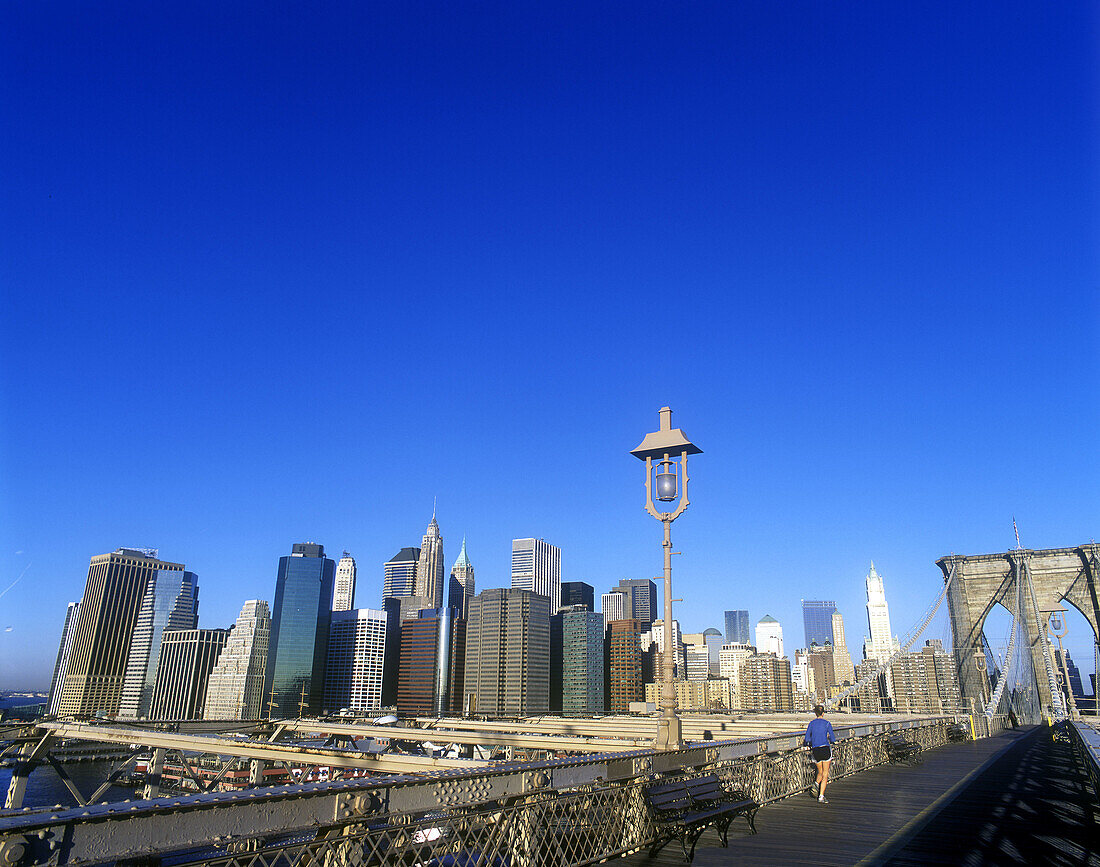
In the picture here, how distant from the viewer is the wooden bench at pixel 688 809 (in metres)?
8.24

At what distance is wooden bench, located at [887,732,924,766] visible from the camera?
19.0 metres

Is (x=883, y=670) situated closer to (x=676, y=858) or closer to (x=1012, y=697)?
(x=1012, y=697)

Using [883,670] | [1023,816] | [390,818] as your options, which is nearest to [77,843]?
[390,818]

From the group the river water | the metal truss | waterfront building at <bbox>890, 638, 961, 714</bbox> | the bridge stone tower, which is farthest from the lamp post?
the river water

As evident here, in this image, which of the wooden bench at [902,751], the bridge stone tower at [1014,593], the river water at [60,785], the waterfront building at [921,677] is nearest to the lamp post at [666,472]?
the wooden bench at [902,751]

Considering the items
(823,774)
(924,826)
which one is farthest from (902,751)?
(924,826)

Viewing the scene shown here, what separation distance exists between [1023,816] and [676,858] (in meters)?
6.25

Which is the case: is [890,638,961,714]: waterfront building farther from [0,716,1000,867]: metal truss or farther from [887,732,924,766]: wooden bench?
[0,716,1000,867]: metal truss

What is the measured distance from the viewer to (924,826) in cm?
979

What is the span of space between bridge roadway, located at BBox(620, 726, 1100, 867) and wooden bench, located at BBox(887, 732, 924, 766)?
2.64 meters

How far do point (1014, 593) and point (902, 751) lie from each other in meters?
44.1

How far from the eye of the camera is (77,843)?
379 cm

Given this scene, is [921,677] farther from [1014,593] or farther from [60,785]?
[60,785]

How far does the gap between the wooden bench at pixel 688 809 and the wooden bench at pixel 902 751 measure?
12089 millimetres
